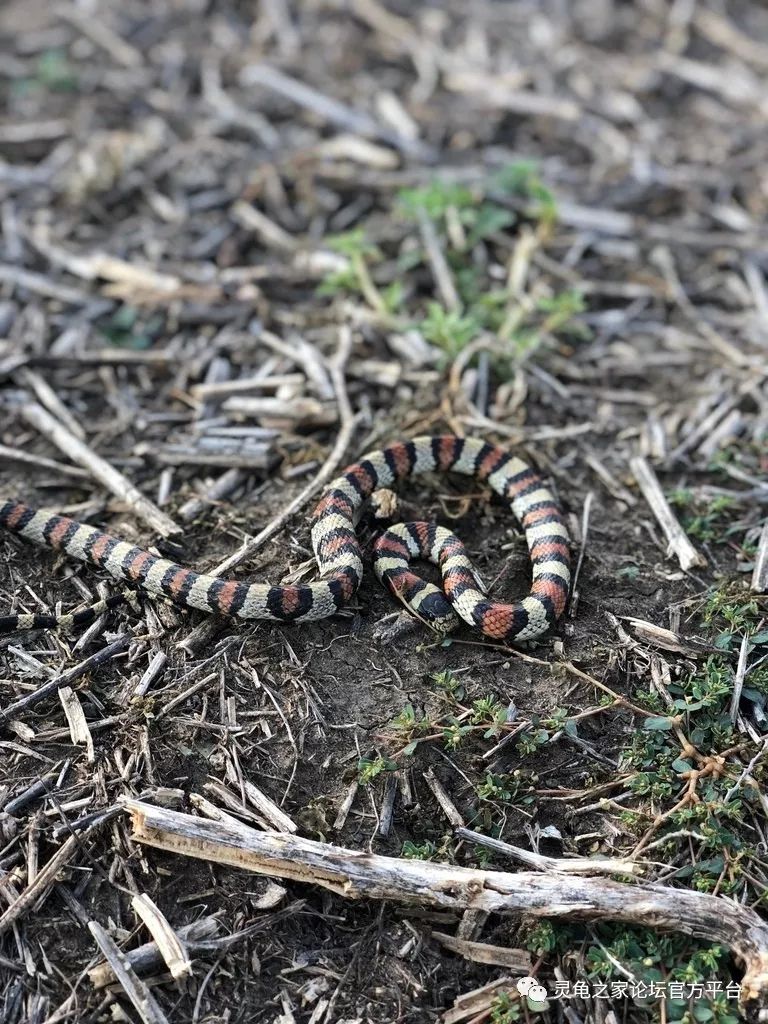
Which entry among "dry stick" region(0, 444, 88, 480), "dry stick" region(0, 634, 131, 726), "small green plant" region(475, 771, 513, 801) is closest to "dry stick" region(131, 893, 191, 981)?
"dry stick" region(0, 634, 131, 726)

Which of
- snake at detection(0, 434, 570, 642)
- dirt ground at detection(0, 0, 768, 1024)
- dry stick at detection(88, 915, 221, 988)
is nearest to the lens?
dry stick at detection(88, 915, 221, 988)

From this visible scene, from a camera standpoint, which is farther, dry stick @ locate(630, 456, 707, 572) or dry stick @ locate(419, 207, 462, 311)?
dry stick @ locate(419, 207, 462, 311)

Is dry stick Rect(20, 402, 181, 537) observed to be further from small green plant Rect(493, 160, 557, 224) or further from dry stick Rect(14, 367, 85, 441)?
small green plant Rect(493, 160, 557, 224)

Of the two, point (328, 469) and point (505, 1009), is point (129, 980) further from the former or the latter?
point (328, 469)

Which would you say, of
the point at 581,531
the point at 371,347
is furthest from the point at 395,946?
the point at 371,347

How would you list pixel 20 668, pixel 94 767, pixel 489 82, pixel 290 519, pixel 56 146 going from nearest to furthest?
pixel 94 767
pixel 20 668
pixel 290 519
pixel 56 146
pixel 489 82

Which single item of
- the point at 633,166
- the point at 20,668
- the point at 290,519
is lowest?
the point at 20,668

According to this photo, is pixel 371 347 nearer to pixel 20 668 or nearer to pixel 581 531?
pixel 581 531
